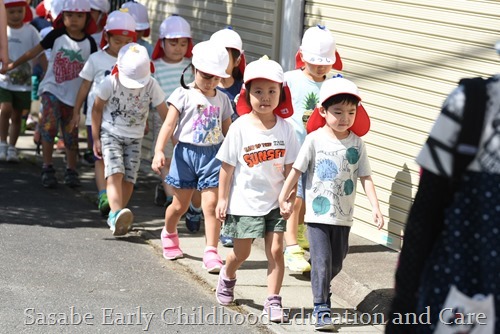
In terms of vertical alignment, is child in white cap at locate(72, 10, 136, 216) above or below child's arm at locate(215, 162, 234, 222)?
above

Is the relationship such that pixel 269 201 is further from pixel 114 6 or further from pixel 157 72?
pixel 114 6

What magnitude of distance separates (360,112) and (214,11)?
4.60 meters

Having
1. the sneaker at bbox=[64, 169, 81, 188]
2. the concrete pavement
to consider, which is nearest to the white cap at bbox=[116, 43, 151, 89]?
the concrete pavement

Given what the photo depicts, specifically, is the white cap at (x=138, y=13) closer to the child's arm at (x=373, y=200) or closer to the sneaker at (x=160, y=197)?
the sneaker at (x=160, y=197)

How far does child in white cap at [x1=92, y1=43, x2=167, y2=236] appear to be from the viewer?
8.31 m

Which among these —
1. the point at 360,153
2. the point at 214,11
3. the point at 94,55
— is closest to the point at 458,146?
the point at 360,153

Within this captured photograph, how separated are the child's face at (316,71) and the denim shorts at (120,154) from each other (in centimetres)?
180

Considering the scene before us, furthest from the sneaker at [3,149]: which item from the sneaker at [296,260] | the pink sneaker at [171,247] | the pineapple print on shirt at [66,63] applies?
the sneaker at [296,260]

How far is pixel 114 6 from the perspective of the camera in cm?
1301

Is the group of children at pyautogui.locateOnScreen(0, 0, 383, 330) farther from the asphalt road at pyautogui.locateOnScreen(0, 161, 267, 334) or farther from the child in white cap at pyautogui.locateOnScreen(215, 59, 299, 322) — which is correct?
the asphalt road at pyautogui.locateOnScreen(0, 161, 267, 334)

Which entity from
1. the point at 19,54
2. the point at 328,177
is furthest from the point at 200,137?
the point at 19,54

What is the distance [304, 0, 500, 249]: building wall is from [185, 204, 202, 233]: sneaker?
4.49ft

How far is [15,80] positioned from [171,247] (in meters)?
4.53

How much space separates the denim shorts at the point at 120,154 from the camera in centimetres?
840
